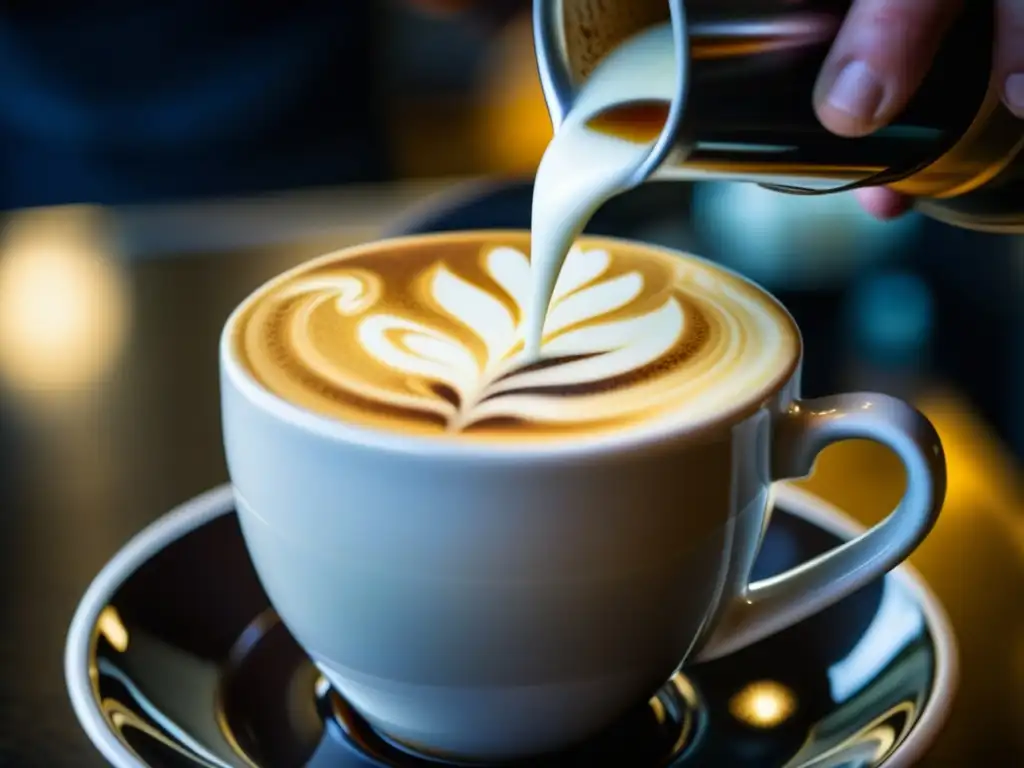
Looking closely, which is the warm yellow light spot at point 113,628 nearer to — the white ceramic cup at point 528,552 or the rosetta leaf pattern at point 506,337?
the white ceramic cup at point 528,552

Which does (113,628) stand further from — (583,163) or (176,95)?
(176,95)

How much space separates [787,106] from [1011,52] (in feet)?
0.40

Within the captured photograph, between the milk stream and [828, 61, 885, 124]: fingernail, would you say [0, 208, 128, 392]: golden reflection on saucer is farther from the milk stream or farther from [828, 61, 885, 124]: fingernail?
[828, 61, 885, 124]: fingernail

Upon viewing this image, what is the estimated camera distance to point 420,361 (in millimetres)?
596

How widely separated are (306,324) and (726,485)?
23 centimetres

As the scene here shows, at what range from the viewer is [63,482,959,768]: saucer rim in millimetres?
540

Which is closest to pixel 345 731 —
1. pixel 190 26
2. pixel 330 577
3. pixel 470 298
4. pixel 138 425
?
pixel 330 577

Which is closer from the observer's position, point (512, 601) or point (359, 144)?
point (512, 601)

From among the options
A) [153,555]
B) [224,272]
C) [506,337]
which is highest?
[506,337]

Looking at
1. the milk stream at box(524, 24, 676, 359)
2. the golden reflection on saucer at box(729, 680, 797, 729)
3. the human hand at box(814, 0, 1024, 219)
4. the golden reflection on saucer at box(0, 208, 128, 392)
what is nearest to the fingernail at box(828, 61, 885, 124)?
the human hand at box(814, 0, 1024, 219)

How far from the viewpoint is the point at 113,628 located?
24.9 inches

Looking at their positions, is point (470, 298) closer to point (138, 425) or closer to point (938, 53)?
point (938, 53)

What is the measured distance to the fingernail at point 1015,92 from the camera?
0.57m

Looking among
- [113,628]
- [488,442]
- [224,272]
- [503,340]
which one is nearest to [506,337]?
[503,340]
